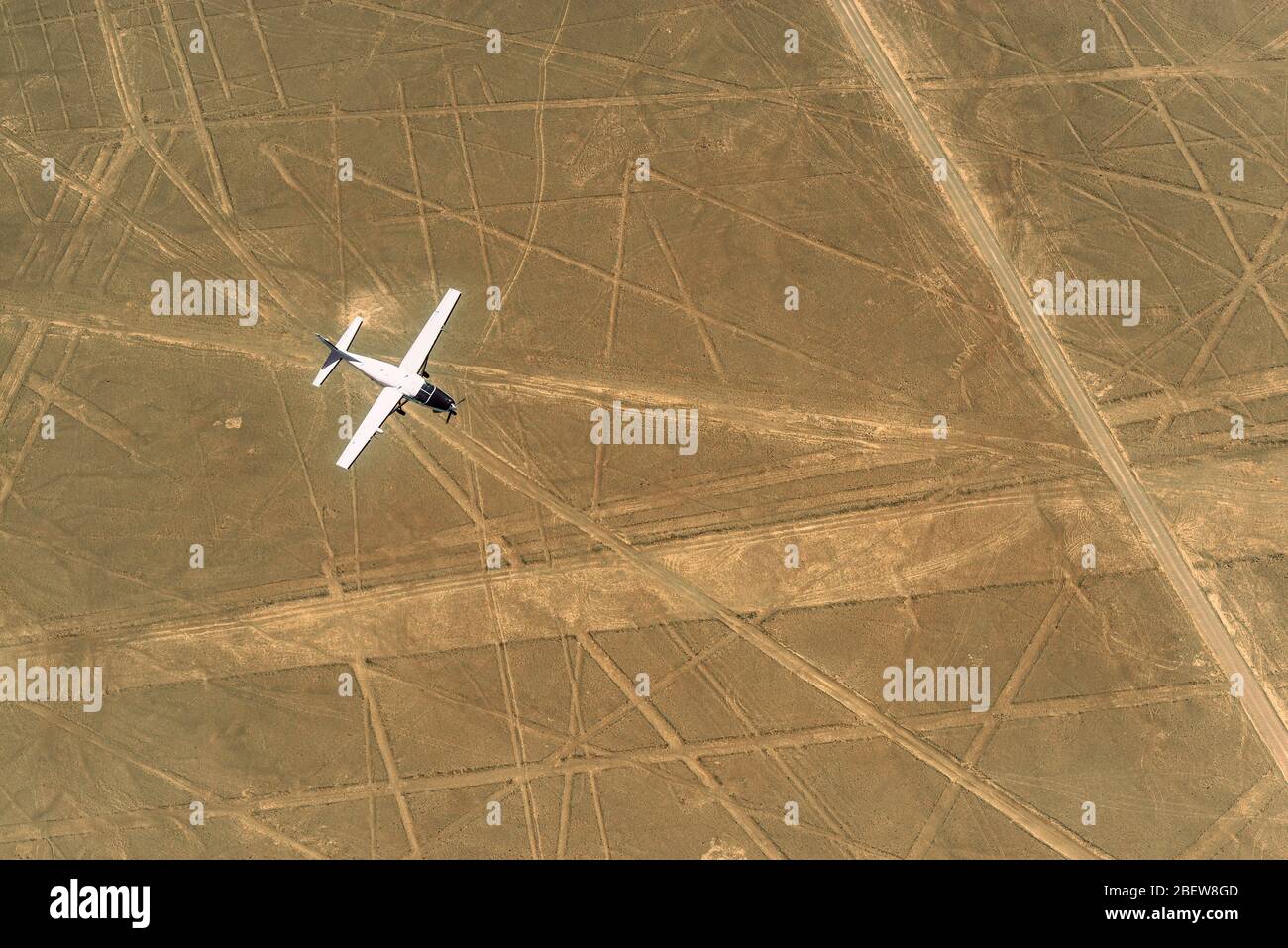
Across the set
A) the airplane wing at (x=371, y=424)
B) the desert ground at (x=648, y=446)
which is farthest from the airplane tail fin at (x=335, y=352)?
the airplane wing at (x=371, y=424)

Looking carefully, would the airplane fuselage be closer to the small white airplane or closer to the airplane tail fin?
the small white airplane

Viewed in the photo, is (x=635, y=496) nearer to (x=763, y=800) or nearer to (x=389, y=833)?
(x=763, y=800)

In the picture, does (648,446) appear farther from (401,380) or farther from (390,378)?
(390,378)

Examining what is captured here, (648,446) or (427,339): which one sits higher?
(427,339)

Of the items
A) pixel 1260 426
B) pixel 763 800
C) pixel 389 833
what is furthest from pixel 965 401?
pixel 389 833

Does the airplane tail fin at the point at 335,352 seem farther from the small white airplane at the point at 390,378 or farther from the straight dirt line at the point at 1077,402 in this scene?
the straight dirt line at the point at 1077,402

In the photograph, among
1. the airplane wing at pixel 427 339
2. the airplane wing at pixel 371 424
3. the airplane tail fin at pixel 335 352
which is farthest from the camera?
the airplane wing at pixel 427 339

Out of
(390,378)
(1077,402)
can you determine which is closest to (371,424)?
(390,378)
